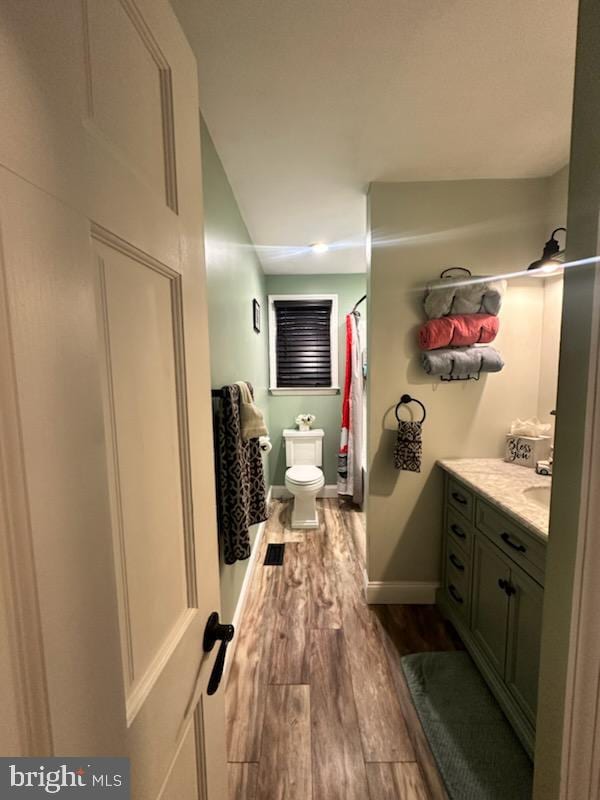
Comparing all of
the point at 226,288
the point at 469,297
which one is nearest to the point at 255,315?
the point at 226,288

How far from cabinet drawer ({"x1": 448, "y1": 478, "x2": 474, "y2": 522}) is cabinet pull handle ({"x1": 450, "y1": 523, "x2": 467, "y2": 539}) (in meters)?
0.10

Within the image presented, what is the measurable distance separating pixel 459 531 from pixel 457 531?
0.07ft

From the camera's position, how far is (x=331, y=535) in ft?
9.59

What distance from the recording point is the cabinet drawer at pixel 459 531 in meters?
1.70

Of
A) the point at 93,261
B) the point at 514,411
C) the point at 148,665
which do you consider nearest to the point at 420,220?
the point at 514,411

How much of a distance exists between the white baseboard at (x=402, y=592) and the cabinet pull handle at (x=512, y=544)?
34.3 inches

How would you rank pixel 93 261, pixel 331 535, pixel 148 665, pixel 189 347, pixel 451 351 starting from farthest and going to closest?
pixel 331 535 → pixel 451 351 → pixel 189 347 → pixel 148 665 → pixel 93 261

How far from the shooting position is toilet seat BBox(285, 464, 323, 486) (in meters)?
2.91

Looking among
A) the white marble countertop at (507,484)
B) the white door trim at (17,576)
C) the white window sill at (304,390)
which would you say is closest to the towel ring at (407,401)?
the white marble countertop at (507,484)

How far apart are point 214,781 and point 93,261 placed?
3.70 feet

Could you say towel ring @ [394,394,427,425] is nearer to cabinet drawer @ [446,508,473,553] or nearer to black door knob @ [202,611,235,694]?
cabinet drawer @ [446,508,473,553]

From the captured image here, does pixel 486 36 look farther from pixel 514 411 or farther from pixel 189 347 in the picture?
pixel 514 411

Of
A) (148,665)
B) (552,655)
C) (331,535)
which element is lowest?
(331,535)

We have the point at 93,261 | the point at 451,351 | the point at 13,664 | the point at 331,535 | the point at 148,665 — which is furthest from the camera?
the point at 331,535
